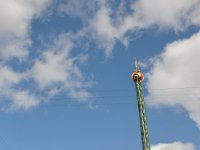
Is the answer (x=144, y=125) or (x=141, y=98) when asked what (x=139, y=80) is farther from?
(x=144, y=125)

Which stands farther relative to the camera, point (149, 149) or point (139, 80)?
point (139, 80)

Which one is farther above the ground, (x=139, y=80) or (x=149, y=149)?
(x=139, y=80)

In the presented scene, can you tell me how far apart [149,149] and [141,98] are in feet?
55.3

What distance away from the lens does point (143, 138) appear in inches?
5153

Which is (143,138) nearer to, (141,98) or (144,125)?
(144,125)

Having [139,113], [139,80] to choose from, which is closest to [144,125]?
[139,113]

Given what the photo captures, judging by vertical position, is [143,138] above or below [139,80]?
below

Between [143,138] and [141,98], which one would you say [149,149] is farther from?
[141,98]

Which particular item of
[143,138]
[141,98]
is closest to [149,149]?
[143,138]

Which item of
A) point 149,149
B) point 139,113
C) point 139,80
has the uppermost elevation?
point 139,80

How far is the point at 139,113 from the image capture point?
135625 mm

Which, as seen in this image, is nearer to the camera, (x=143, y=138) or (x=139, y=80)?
(x=143, y=138)

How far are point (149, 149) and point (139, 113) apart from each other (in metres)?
11.7

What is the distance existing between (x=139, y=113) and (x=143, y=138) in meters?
7.93
